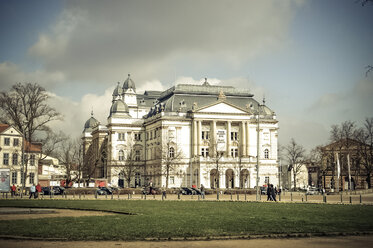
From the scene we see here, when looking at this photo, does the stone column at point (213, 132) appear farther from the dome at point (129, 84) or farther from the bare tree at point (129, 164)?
the dome at point (129, 84)

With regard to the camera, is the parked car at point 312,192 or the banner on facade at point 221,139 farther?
the banner on facade at point 221,139

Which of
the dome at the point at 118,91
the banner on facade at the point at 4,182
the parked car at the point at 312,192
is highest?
the dome at the point at 118,91

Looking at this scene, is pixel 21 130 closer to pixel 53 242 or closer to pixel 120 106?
pixel 120 106

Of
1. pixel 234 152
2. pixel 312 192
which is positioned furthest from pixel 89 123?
pixel 312 192

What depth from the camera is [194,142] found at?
4970 inches

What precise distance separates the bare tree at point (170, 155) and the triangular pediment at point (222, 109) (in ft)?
32.0

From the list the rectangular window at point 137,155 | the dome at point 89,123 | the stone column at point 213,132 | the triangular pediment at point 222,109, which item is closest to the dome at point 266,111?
the triangular pediment at point 222,109

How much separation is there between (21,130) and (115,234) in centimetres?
6809

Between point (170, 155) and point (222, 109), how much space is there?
53.4ft

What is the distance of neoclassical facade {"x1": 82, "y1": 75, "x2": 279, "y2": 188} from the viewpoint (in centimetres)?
12256

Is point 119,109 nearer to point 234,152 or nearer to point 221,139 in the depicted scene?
point 221,139

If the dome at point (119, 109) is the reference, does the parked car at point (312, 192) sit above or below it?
below

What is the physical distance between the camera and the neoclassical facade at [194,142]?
402ft

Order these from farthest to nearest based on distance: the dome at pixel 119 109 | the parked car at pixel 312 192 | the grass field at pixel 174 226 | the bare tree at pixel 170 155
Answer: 1. the dome at pixel 119 109
2. the bare tree at pixel 170 155
3. the parked car at pixel 312 192
4. the grass field at pixel 174 226
